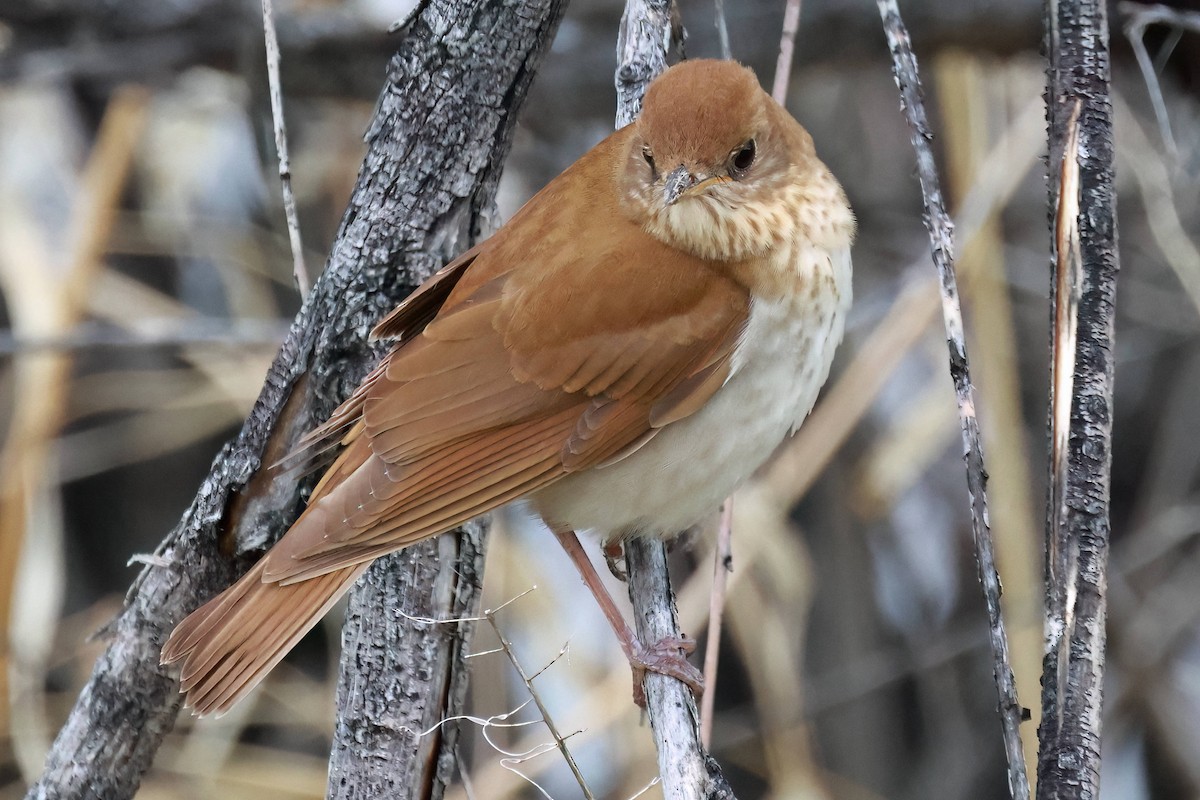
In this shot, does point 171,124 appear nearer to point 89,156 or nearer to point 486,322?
point 89,156

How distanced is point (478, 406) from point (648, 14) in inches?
37.9

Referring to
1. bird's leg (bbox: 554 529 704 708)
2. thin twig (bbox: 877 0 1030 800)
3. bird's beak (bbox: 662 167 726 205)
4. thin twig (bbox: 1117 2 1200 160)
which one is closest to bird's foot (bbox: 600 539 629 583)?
bird's leg (bbox: 554 529 704 708)

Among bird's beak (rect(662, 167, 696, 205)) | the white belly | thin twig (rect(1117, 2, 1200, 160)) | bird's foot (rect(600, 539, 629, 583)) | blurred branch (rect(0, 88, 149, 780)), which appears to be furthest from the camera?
blurred branch (rect(0, 88, 149, 780))

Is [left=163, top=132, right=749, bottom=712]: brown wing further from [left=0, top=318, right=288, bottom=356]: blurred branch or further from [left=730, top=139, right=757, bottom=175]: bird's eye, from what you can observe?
[left=0, top=318, right=288, bottom=356]: blurred branch

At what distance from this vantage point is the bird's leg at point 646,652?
259cm

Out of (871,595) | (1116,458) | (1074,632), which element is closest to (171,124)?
(871,595)

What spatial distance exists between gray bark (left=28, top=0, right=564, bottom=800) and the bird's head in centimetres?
30

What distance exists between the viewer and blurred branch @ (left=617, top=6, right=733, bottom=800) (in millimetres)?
2227

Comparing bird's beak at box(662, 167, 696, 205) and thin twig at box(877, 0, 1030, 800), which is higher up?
bird's beak at box(662, 167, 696, 205)

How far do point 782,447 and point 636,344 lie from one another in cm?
182

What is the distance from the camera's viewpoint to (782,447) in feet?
14.9

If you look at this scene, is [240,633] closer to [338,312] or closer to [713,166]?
[338,312]

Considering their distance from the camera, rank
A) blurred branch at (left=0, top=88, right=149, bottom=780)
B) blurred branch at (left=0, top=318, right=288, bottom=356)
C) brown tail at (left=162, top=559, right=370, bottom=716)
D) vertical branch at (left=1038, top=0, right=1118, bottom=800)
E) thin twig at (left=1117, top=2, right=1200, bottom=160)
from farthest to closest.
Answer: blurred branch at (left=0, top=88, right=149, bottom=780) → blurred branch at (left=0, top=318, right=288, bottom=356) → thin twig at (left=1117, top=2, right=1200, bottom=160) → brown tail at (left=162, top=559, right=370, bottom=716) → vertical branch at (left=1038, top=0, right=1118, bottom=800)

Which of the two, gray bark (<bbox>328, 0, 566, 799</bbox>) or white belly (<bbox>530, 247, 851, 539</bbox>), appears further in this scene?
white belly (<bbox>530, 247, 851, 539</bbox>)
